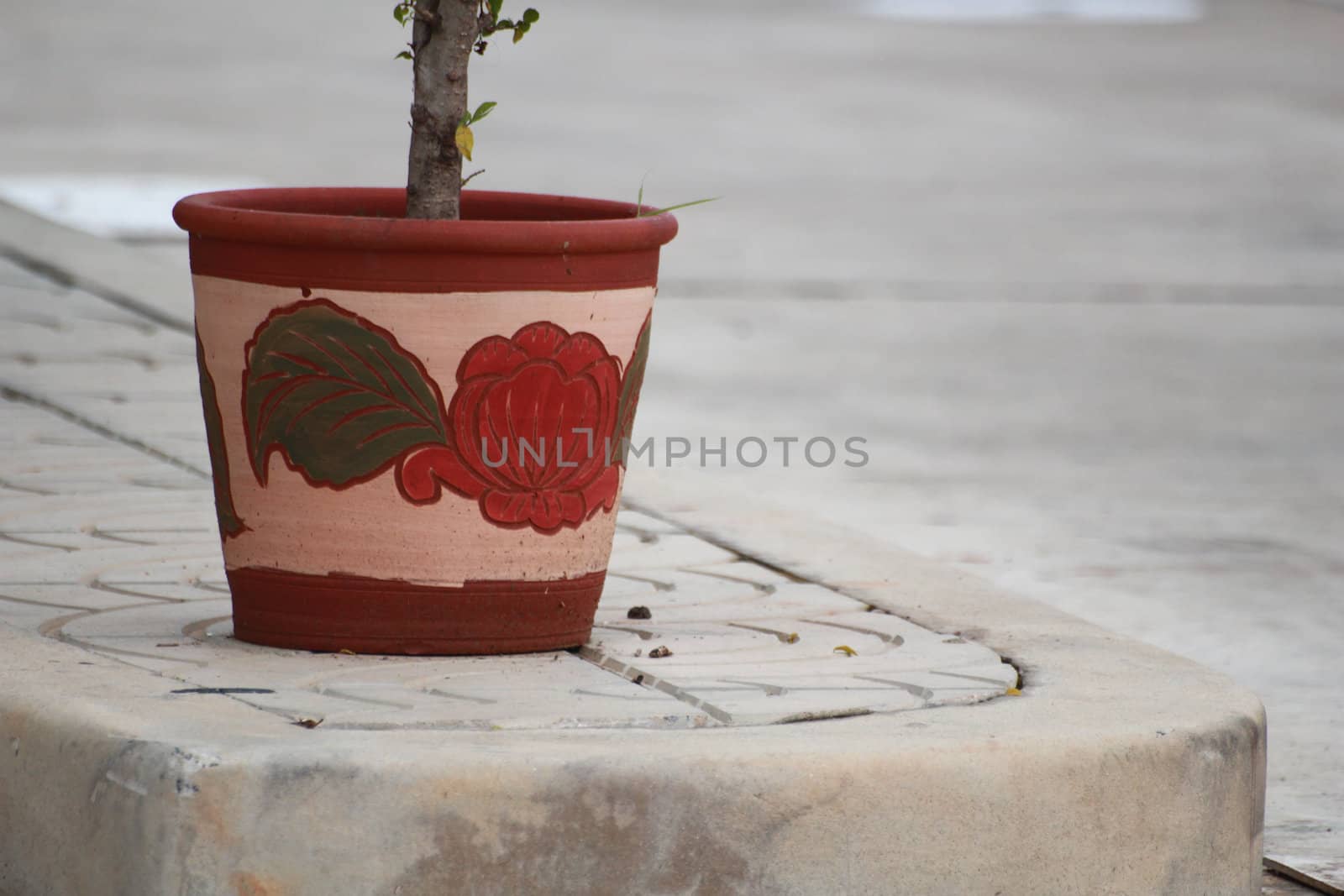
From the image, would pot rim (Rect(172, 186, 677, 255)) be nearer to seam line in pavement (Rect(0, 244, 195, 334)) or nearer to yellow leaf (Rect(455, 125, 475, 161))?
yellow leaf (Rect(455, 125, 475, 161))

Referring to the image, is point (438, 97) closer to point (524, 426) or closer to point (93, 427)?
point (524, 426)

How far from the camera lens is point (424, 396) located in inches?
87.3

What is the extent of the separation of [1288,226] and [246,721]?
753cm

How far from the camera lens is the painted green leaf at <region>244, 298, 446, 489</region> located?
2.21m

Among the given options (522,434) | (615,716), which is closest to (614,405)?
(522,434)

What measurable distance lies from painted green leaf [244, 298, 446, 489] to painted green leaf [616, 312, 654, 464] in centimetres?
22

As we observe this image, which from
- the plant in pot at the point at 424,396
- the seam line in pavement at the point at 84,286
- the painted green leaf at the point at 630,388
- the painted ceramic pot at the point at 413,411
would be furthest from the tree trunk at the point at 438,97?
the seam line in pavement at the point at 84,286

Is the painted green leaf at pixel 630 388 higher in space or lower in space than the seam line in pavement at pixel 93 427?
higher

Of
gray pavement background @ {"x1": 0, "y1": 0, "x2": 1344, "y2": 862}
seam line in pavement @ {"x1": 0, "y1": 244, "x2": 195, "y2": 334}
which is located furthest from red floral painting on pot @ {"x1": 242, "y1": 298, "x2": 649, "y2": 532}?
seam line in pavement @ {"x1": 0, "y1": 244, "x2": 195, "y2": 334}

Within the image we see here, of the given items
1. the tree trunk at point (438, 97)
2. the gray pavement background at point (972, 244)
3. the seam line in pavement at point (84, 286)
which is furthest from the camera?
the seam line in pavement at point (84, 286)

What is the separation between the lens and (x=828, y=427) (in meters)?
5.11

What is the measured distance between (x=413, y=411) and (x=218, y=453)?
0.89 ft

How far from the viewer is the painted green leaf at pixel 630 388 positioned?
7.65ft

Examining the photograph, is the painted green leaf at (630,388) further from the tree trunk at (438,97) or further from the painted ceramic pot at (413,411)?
the tree trunk at (438,97)
